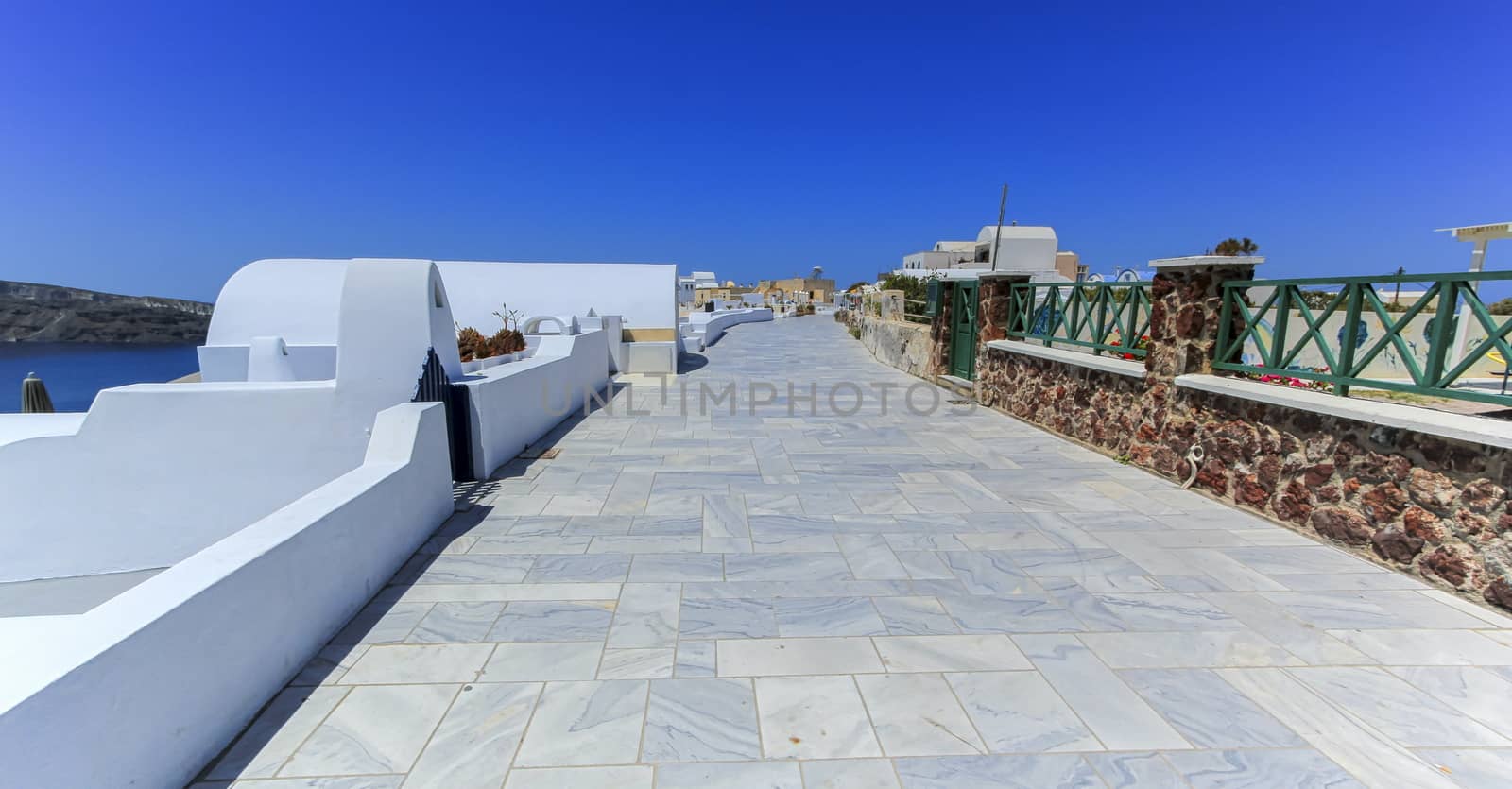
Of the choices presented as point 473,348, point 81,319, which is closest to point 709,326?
point 473,348

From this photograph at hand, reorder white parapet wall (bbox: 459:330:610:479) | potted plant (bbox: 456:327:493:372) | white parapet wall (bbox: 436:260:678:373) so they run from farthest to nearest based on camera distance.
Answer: white parapet wall (bbox: 436:260:678:373) < potted plant (bbox: 456:327:493:372) < white parapet wall (bbox: 459:330:610:479)

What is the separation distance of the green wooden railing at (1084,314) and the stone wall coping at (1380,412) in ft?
5.01

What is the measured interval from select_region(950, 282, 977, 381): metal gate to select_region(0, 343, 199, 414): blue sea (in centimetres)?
1362

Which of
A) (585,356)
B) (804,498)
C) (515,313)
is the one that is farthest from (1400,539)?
(515,313)

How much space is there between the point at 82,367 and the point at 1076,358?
2361cm

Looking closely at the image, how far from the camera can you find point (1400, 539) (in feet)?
11.7

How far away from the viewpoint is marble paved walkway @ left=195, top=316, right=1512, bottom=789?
2.13 metres

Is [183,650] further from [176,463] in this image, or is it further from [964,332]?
[964,332]

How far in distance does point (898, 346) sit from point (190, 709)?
495 inches

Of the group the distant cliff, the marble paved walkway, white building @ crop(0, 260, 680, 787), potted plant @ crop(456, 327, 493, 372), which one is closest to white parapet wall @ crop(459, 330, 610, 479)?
white building @ crop(0, 260, 680, 787)

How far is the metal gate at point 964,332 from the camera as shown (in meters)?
9.53

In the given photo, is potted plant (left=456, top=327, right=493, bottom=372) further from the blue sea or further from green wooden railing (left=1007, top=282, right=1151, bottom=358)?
green wooden railing (left=1007, top=282, right=1151, bottom=358)

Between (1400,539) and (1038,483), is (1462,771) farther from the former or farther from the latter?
(1038,483)

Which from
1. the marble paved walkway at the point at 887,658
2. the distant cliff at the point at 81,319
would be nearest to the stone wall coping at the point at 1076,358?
the marble paved walkway at the point at 887,658
